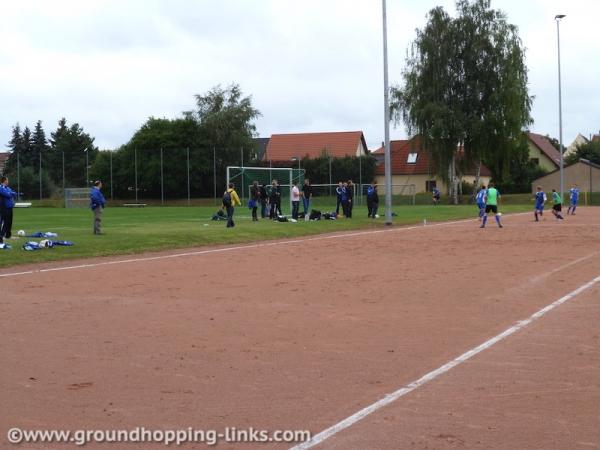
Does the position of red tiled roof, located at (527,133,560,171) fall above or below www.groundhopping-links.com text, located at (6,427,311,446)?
above

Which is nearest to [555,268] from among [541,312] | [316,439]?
[541,312]

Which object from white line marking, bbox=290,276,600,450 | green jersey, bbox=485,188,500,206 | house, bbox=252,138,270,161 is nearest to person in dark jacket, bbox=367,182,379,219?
green jersey, bbox=485,188,500,206

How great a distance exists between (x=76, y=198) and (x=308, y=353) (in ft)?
201

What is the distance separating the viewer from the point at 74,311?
1088 centimetres

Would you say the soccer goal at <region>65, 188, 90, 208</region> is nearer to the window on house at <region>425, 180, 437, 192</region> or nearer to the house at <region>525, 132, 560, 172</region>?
the window on house at <region>425, 180, 437, 192</region>

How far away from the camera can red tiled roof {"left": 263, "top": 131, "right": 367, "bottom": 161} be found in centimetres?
9456

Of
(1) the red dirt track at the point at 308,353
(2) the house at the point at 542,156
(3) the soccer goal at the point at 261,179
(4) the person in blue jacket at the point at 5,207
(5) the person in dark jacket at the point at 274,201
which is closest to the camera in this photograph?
(1) the red dirt track at the point at 308,353

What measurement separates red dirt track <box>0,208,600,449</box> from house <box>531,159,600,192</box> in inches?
2544

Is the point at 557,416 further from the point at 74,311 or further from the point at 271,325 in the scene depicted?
the point at 74,311

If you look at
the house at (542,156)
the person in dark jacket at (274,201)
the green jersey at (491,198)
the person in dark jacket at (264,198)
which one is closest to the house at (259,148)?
the house at (542,156)

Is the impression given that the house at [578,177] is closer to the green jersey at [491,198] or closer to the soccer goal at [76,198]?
the soccer goal at [76,198]

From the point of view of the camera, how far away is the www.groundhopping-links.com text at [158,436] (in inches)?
213

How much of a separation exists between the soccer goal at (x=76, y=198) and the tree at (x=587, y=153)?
2137 inches

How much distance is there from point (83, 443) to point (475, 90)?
6311cm
